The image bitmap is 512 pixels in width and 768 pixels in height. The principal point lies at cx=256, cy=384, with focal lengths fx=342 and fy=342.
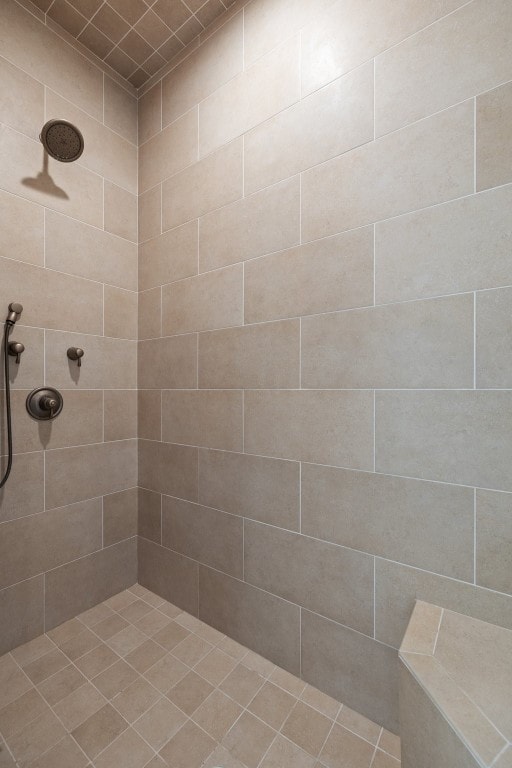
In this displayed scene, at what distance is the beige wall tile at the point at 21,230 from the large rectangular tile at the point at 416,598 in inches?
68.5

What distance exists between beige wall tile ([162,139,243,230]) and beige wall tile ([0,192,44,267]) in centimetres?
54

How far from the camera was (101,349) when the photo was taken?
1.65 meters

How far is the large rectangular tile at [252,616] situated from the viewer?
1.25 m

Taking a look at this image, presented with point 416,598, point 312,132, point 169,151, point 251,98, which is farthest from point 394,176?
point 416,598

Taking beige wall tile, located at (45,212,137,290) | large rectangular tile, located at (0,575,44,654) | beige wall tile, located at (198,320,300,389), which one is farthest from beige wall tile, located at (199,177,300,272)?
large rectangular tile, located at (0,575,44,654)

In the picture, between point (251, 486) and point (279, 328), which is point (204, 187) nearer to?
point (279, 328)

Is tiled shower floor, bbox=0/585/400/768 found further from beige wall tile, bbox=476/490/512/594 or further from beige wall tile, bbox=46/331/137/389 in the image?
beige wall tile, bbox=46/331/137/389

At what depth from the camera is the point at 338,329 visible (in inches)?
44.8

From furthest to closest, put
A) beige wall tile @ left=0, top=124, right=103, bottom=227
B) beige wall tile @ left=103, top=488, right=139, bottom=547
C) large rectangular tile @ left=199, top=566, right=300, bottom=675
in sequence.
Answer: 1. beige wall tile @ left=103, top=488, right=139, bottom=547
2. beige wall tile @ left=0, top=124, right=103, bottom=227
3. large rectangular tile @ left=199, top=566, right=300, bottom=675

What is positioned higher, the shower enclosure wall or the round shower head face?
the round shower head face

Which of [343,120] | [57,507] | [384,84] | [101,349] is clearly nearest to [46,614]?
[57,507]

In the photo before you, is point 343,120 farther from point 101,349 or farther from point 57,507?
point 57,507

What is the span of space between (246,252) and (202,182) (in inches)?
17.8

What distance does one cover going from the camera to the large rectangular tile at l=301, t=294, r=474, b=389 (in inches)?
36.9
